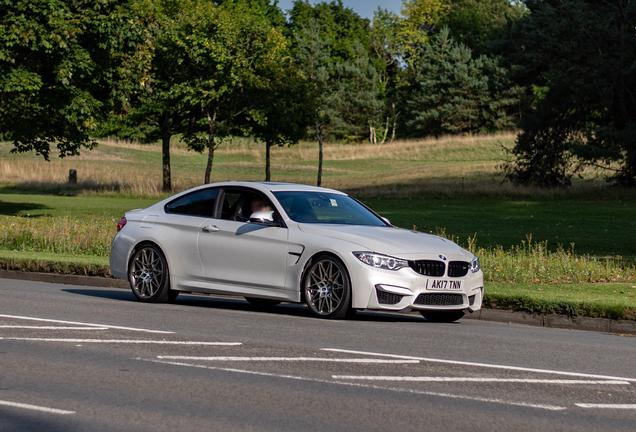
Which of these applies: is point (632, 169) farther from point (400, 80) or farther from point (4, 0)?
point (400, 80)

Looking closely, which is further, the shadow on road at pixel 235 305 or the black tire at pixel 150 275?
the black tire at pixel 150 275

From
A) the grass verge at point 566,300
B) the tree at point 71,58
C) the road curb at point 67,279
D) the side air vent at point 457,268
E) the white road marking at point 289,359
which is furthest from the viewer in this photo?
the tree at point 71,58

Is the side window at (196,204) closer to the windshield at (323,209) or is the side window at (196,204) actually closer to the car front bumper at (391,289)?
the windshield at (323,209)

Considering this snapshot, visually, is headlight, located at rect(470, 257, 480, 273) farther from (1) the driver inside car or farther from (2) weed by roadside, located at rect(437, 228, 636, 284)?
(2) weed by roadside, located at rect(437, 228, 636, 284)

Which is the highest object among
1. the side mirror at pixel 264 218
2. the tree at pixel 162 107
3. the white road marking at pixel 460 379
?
the tree at pixel 162 107

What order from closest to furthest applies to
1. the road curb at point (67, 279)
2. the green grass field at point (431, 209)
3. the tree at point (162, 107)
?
the road curb at point (67, 279) → the green grass field at point (431, 209) → the tree at point (162, 107)

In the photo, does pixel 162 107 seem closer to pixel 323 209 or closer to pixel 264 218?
pixel 323 209

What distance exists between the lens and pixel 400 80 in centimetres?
11031

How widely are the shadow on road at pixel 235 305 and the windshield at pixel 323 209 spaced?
4.07ft

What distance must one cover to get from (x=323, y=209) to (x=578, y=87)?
33.0 m

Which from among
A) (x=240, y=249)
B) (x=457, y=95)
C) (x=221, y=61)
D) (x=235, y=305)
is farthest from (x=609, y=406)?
(x=457, y=95)

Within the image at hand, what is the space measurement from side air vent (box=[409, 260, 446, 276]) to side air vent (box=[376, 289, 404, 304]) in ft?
1.27

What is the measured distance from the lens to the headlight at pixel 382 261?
9.95 metres

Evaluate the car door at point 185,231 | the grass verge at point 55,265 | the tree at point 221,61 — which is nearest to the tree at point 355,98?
the tree at point 221,61
